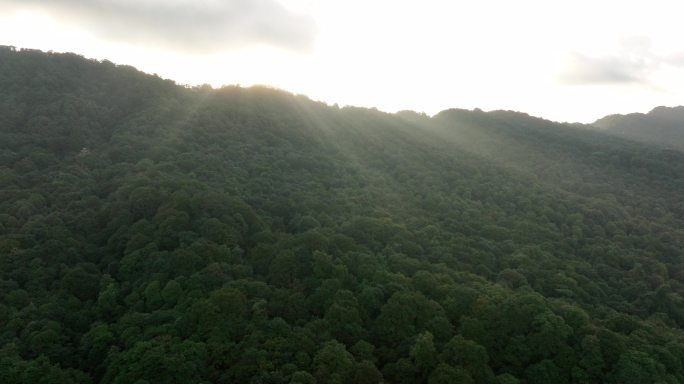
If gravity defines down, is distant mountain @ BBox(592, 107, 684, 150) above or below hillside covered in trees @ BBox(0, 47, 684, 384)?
above

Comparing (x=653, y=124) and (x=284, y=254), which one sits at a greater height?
(x=653, y=124)

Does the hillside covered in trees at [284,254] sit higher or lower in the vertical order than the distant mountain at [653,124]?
lower

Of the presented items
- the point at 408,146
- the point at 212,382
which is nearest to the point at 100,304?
the point at 212,382

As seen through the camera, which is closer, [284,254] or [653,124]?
[284,254]

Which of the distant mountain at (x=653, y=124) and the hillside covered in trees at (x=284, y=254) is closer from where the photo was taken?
the hillside covered in trees at (x=284, y=254)
